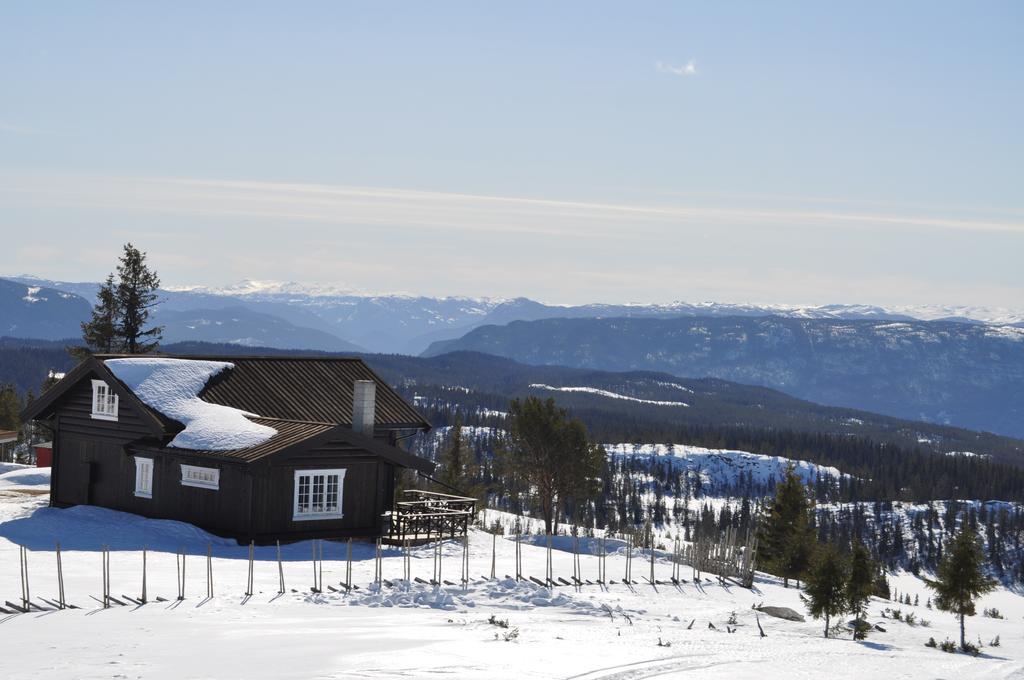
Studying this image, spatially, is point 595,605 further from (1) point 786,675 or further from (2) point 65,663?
(2) point 65,663

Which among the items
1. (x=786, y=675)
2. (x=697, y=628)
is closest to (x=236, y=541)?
(x=697, y=628)

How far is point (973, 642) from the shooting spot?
33.8 metres

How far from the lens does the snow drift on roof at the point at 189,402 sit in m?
40.5

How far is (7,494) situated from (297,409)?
14.1 metres

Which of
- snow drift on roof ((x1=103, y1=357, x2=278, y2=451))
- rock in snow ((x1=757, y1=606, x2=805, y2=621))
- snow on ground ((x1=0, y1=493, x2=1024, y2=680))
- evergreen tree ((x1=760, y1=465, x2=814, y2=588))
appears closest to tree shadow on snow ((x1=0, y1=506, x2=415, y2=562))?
snow on ground ((x1=0, y1=493, x2=1024, y2=680))

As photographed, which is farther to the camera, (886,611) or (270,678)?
(886,611)

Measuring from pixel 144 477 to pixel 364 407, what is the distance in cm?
879

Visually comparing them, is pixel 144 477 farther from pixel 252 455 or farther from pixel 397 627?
pixel 397 627

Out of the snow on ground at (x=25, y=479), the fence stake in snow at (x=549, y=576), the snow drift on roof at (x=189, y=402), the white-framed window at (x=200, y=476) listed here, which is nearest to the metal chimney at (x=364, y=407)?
the snow drift on roof at (x=189, y=402)

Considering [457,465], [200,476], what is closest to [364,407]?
[200,476]

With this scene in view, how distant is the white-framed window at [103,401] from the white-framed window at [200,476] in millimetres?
5451

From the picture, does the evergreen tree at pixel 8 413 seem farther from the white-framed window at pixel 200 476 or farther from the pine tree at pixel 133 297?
the white-framed window at pixel 200 476

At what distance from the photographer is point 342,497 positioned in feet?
136

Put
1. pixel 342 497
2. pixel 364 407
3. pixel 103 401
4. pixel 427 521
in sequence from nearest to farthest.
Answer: pixel 342 497 → pixel 427 521 → pixel 103 401 → pixel 364 407
